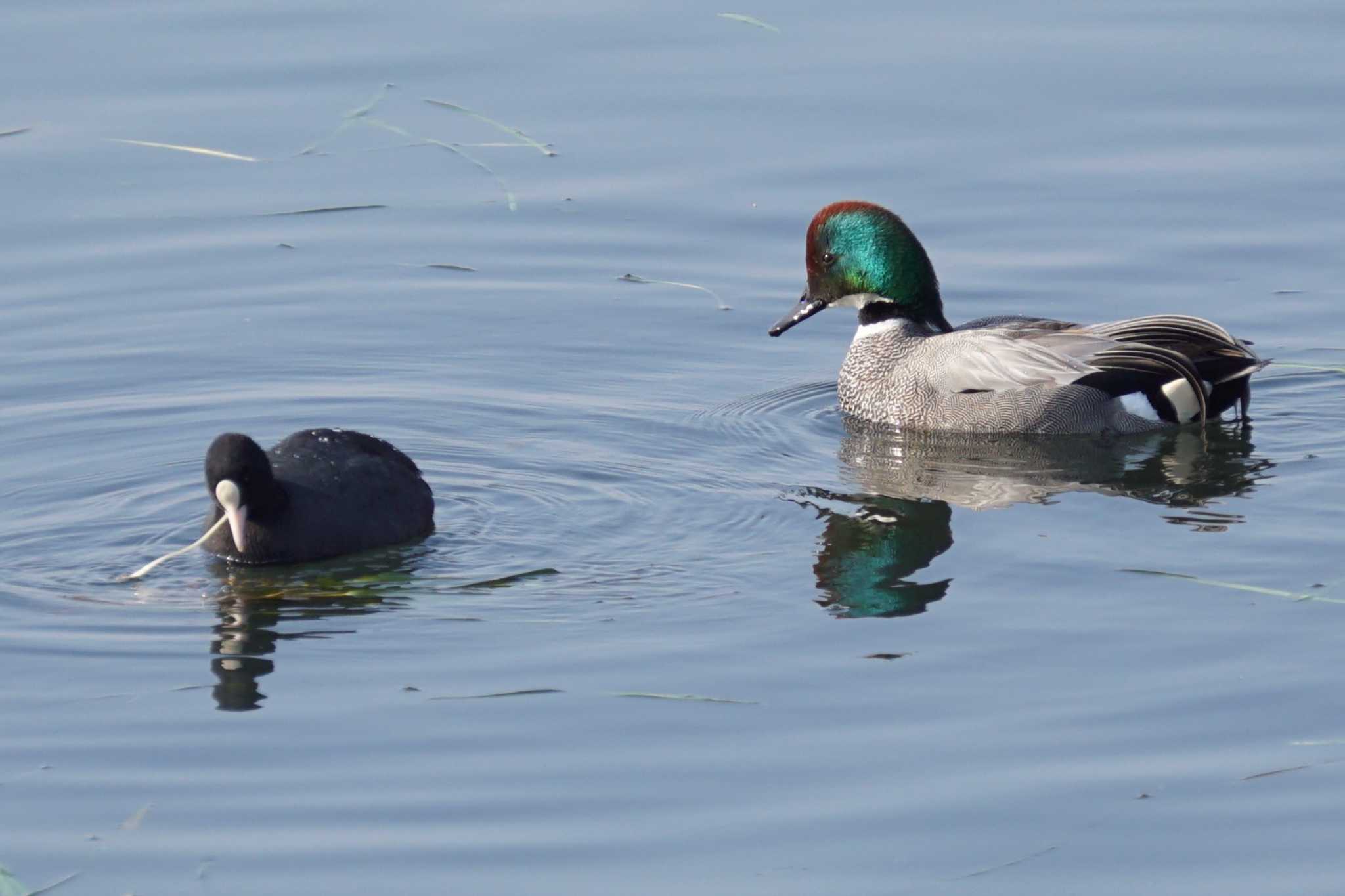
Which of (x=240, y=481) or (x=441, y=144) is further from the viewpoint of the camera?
(x=441, y=144)

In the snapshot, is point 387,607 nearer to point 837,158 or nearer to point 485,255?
point 485,255

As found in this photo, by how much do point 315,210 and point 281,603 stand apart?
19.1ft

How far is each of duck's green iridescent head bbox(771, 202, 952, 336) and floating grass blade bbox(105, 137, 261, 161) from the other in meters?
4.31

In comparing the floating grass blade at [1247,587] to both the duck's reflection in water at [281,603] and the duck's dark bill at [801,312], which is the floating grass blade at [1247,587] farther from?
the duck's dark bill at [801,312]

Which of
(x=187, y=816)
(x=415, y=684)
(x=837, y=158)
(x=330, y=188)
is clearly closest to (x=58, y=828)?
(x=187, y=816)

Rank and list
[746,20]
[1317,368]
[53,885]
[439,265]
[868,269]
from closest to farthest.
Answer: [53,885], [1317,368], [868,269], [439,265], [746,20]

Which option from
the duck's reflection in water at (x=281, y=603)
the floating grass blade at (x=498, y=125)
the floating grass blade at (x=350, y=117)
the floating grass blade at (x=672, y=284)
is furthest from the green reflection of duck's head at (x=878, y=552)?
the floating grass blade at (x=350, y=117)

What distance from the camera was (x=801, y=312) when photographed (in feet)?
43.2

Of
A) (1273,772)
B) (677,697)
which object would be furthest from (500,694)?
(1273,772)

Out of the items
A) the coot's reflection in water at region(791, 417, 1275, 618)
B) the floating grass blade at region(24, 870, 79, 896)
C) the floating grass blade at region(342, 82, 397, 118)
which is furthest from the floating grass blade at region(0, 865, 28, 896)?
the floating grass blade at region(342, 82, 397, 118)

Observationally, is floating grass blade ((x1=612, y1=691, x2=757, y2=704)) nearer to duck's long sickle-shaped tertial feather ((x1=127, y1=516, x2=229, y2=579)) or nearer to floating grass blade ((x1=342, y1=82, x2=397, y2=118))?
duck's long sickle-shaped tertial feather ((x1=127, y1=516, x2=229, y2=579))

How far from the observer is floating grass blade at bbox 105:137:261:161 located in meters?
15.3

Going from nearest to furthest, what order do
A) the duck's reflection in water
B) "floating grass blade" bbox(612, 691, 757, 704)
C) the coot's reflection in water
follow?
"floating grass blade" bbox(612, 691, 757, 704) → the duck's reflection in water → the coot's reflection in water

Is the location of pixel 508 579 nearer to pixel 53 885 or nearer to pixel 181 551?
pixel 181 551
